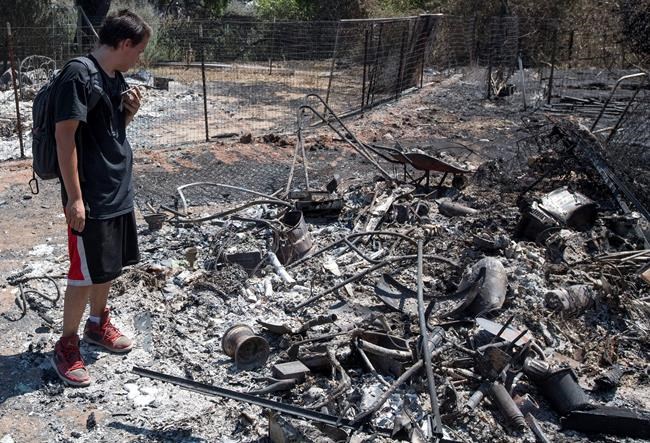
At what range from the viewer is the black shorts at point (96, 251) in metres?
3.71

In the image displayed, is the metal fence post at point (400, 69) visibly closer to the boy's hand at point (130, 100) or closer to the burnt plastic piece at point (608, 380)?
the burnt plastic piece at point (608, 380)

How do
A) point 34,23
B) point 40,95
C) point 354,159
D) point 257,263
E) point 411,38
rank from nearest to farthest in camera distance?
1. point 40,95
2. point 257,263
3. point 354,159
4. point 411,38
5. point 34,23

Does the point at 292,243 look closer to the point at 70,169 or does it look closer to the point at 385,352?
the point at 385,352

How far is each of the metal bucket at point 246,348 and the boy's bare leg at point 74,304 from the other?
887 mm

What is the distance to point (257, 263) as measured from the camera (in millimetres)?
5445

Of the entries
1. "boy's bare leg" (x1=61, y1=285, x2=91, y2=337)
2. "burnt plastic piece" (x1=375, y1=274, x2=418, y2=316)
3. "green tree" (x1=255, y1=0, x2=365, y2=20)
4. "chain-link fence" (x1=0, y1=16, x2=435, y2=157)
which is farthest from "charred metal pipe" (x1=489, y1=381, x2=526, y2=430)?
"green tree" (x1=255, y1=0, x2=365, y2=20)

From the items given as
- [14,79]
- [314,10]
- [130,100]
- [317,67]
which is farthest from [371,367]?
[314,10]

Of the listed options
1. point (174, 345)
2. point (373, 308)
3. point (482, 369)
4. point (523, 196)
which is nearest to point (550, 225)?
point (523, 196)

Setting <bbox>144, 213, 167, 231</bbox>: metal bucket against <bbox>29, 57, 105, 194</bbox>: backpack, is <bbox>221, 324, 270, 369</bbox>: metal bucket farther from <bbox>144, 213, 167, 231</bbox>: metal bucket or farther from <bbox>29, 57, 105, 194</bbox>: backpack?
<bbox>144, 213, 167, 231</bbox>: metal bucket

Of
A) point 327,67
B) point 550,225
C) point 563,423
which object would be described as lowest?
point 563,423

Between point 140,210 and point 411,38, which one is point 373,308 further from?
point 411,38

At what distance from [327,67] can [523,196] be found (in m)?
8.94

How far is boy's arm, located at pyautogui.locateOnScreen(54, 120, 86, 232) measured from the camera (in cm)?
343

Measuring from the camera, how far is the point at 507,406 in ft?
12.0
